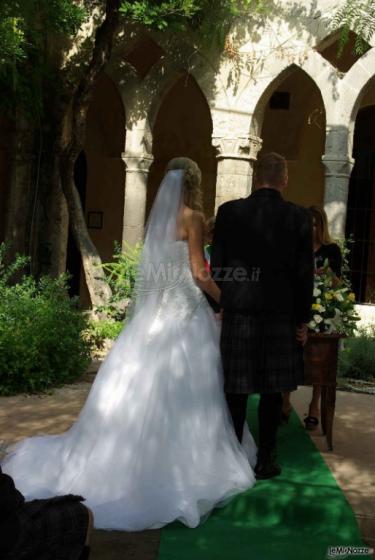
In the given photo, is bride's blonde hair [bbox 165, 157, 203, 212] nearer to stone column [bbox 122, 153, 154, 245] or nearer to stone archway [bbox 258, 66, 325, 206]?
stone column [bbox 122, 153, 154, 245]

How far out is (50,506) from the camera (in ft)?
7.15

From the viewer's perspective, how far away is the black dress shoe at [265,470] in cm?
409

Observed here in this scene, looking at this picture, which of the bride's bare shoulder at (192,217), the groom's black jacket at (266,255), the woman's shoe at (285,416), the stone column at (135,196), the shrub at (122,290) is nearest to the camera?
the groom's black jacket at (266,255)

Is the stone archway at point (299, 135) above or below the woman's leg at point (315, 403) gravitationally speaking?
above

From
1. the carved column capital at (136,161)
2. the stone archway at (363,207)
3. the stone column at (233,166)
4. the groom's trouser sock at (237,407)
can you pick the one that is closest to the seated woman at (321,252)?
the groom's trouser sock at (237,407)

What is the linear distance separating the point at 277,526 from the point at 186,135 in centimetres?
1063

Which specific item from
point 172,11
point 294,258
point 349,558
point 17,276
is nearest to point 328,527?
point 349,558

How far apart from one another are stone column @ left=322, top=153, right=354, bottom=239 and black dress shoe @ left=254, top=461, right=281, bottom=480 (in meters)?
5.32

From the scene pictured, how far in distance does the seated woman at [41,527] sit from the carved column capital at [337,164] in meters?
7.30

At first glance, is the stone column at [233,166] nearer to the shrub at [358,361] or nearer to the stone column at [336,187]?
the stone column at [336,187]

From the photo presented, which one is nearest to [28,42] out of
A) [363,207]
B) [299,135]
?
[299,135]

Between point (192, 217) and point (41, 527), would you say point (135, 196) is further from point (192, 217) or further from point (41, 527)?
point (41, 527)

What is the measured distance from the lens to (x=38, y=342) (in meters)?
6.39

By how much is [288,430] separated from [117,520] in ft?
7.23
